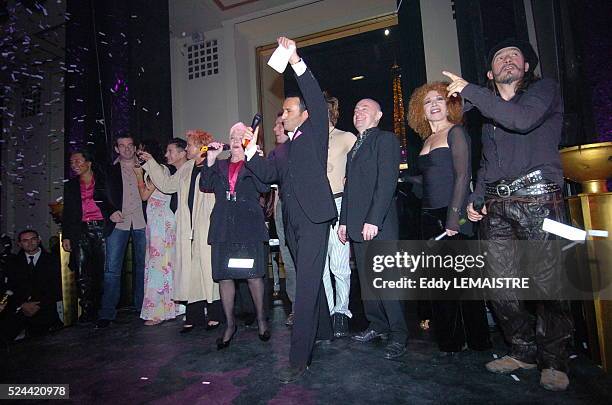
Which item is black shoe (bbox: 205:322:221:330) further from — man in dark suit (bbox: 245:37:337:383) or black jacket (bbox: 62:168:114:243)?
black jacket (bbox: 62:168:114:243)

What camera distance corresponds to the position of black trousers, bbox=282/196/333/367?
1840 millimetres

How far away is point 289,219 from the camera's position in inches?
80.1

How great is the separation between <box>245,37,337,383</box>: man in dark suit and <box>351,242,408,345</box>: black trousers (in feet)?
1.48

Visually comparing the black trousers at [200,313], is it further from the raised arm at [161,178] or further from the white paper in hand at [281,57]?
the white paper in hand at [281,57]

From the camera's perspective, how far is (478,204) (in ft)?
6.01

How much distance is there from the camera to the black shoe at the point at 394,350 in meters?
2.00

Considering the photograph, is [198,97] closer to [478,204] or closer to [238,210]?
[238,210]

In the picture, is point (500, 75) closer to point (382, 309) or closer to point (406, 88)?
point (382, 309)

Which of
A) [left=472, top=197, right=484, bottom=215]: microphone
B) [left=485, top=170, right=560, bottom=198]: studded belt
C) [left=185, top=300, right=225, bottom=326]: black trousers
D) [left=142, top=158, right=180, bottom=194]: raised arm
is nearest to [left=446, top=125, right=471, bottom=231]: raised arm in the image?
[left=472, top=197, right=484, bottom=215]: microphone

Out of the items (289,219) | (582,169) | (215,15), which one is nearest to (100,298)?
(289,219)

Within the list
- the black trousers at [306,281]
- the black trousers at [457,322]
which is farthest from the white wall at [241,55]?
the black trousers at [457,322]

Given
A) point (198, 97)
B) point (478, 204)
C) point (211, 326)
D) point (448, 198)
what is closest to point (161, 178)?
point (211, 326)

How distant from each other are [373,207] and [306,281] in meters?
0.62

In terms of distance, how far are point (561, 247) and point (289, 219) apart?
1336 millimetres
